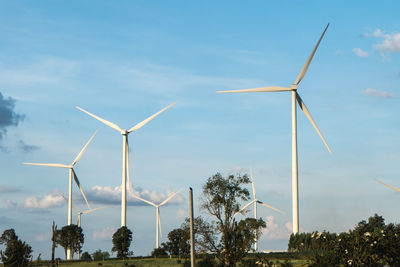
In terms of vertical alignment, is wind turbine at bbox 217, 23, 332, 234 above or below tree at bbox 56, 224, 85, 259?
above

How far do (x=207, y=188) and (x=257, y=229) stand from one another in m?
10.4

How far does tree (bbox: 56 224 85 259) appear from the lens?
158 meters

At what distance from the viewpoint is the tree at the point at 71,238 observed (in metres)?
158

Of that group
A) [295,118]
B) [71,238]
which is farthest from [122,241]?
[295,118]

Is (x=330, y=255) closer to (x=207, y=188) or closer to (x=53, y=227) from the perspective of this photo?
(x=207, y=188)

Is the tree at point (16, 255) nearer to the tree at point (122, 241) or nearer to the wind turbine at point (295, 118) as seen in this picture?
the tree at point (122, 241)

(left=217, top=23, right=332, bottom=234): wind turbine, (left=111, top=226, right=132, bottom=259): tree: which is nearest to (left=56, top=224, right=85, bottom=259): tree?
(left=111, top=226, right=132, bottom=259): tree

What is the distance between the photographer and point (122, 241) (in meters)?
136

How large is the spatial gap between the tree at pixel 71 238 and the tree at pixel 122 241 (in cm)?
2430

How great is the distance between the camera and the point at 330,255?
2532 inches

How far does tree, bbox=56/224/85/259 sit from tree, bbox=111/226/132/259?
79.7 feet

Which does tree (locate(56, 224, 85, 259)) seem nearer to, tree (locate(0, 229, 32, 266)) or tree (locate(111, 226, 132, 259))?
tree (locate(111, 226, 132, 259))

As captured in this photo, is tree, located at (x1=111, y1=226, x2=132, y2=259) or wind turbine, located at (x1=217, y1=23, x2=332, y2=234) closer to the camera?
wind turbine, located at (x1=217, y1=23, x2=332, y2=234)

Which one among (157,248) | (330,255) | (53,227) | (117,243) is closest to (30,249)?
(117,243)
